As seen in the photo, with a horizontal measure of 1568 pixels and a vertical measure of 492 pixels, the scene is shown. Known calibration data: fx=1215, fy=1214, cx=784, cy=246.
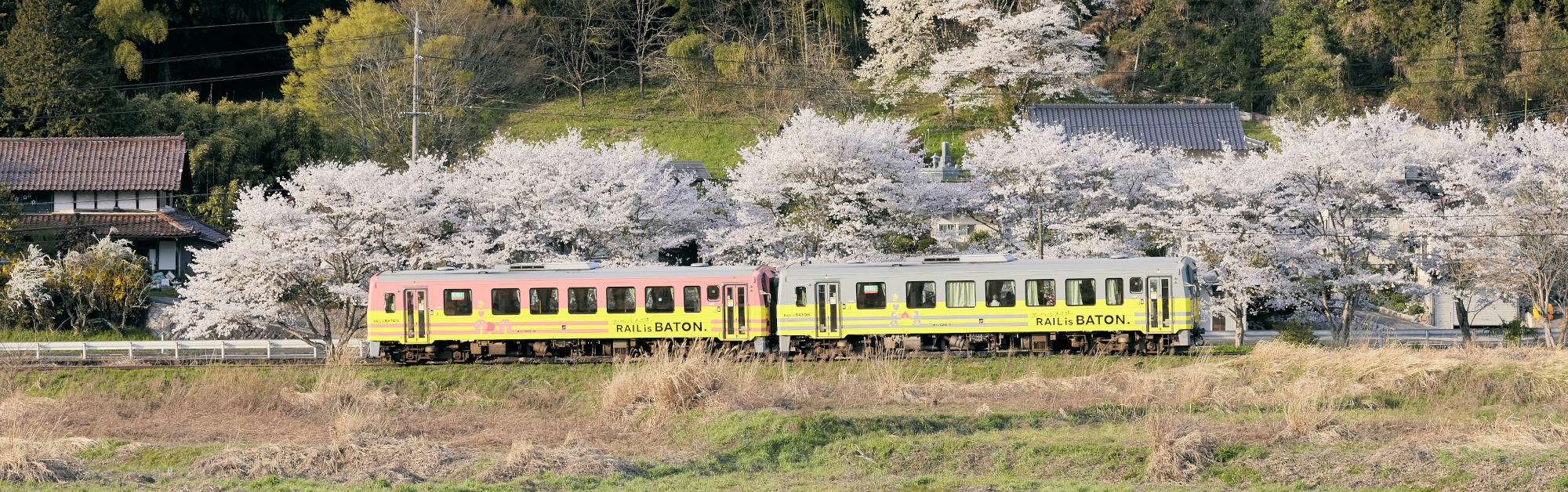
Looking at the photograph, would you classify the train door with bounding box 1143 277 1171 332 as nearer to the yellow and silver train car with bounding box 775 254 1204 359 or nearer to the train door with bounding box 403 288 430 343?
the yellow and silver train car with bounding box 775 254 1204 359

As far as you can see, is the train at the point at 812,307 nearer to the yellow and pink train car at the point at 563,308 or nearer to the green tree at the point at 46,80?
the yellow and pink train car at the point at 563,308

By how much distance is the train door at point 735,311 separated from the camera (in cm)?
2197

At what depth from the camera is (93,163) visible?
1414 inches

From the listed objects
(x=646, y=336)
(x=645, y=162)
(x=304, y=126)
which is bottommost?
(x=646, y=336)

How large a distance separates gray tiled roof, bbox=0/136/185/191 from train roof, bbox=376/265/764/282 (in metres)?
16.9

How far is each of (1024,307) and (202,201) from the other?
28.2m

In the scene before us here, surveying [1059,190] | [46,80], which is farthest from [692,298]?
[46,80]

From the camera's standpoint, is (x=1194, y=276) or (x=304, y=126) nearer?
(x=1194, y=276)

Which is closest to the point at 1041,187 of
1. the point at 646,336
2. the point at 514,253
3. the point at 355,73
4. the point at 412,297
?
the point at 646,336

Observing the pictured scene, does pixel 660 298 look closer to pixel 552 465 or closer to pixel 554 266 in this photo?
pixel 554 266

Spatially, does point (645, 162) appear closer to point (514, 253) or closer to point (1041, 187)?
point (514, 253)

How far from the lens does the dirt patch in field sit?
12.7 m

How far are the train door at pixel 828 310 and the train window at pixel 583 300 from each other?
4.09m

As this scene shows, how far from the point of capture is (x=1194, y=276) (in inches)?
858
